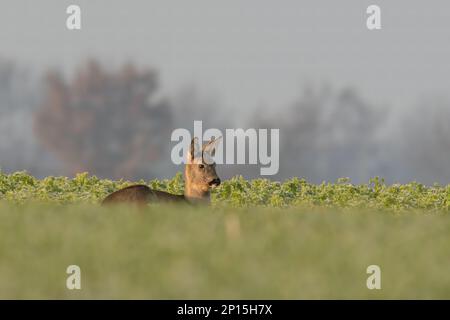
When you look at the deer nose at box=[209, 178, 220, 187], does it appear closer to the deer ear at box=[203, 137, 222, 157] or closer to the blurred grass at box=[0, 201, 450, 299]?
the deer ear at box=[203, 137, 222, 157]

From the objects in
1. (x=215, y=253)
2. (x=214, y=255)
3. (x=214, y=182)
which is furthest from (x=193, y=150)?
(x=214, y=255)

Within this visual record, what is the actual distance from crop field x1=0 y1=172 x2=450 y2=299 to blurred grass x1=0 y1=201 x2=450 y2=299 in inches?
0.6

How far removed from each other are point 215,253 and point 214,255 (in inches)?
4.1

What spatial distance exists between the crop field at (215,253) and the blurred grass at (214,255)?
14 mm

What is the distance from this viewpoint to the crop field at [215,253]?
30.6 ft

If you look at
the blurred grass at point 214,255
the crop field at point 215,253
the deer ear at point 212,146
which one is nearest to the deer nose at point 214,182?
the deer ear at point 212,146

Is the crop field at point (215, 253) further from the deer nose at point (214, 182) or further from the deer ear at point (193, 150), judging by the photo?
the deer ear at point (193, 150)

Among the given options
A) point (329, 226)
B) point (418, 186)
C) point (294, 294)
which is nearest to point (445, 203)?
point (418, 186)

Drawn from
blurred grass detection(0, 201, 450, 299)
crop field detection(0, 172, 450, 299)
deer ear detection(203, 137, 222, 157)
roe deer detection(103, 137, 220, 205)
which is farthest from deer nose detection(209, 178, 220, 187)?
blurred grass detection(0, 201, 450, 299)

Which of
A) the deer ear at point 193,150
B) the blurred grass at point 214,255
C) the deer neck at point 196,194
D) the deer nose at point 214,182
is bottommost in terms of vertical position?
the blurred grass at point 214,255

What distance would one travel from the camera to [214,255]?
10438 millimetres

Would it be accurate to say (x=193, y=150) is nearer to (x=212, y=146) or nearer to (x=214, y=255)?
(x=212, y=146)
